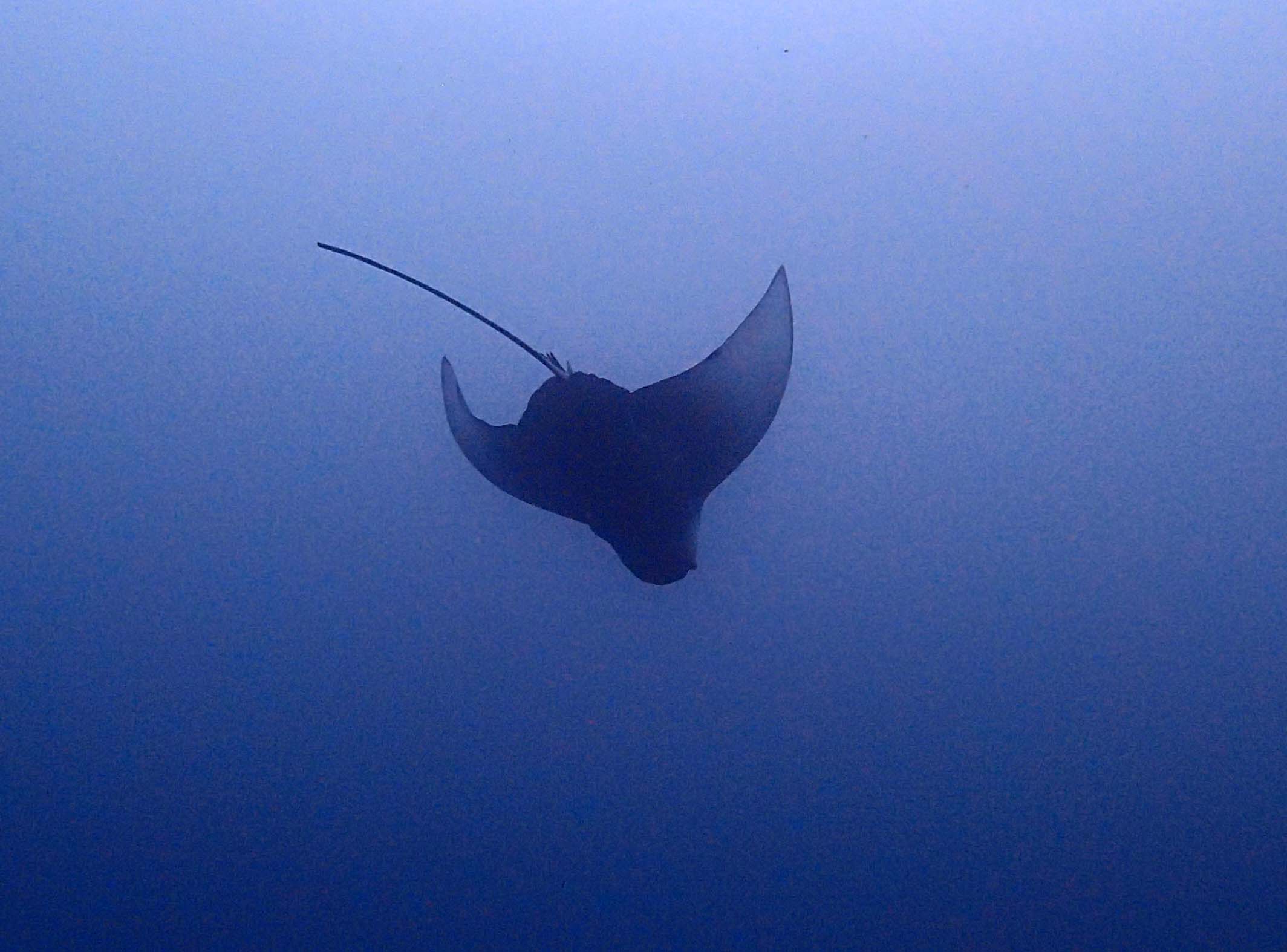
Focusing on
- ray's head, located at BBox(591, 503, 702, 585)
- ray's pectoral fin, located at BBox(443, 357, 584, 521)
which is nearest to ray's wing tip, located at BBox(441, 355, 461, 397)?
ray's pectoral fin, located at BBox(443, 357, 584, 521)

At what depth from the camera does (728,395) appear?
1.43 metres

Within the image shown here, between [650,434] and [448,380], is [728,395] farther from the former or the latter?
[448,380]

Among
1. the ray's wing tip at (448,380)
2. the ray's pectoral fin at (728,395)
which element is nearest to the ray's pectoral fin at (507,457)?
the ray's wing tip at (448,380)

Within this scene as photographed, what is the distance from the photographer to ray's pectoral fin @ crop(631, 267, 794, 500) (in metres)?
1.41

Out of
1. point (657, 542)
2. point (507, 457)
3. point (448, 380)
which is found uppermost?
point (448, 380)

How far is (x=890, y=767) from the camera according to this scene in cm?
170

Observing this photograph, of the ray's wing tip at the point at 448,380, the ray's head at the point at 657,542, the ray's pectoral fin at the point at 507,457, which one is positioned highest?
the ray's wing tip at the point at 448,380

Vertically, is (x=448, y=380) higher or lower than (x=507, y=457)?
higher

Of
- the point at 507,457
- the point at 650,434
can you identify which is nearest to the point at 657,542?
the point at 650,434

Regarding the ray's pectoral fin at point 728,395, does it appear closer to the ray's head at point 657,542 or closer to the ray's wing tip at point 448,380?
the ray's head at point 657,542

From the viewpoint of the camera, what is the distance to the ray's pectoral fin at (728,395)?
1.41 meters

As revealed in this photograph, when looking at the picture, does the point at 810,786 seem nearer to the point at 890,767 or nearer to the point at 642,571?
the point at 890,767

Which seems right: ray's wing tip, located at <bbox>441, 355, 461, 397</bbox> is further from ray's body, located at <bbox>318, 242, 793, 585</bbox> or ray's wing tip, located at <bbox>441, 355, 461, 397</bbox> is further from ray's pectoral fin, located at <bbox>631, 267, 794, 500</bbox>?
ray's pectoral fin, located at <bbox>631, 267, 794, 500</bbox>

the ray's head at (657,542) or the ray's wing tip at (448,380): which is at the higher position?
the ray's wing tip at (448,380)
